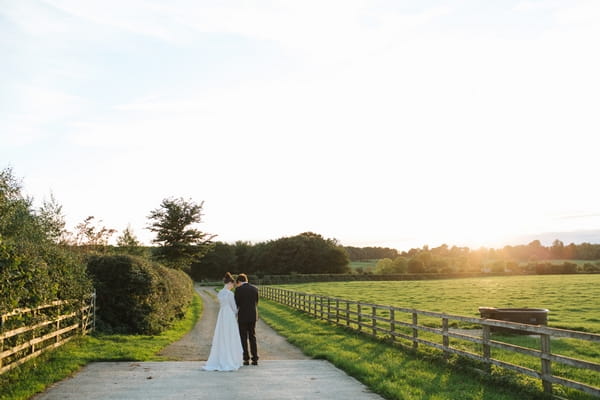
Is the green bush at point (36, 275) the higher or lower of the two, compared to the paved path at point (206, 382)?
higher

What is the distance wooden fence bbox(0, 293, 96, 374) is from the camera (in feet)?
34.5

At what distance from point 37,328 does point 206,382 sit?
435 cm

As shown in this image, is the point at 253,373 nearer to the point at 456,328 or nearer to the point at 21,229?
the point at 456,328

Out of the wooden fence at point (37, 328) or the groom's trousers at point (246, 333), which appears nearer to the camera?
the wooden fence at point (37, 328)

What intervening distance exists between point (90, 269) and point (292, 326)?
836 centimetres

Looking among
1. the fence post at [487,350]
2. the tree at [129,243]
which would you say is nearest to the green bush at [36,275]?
the fence post at [487,350]

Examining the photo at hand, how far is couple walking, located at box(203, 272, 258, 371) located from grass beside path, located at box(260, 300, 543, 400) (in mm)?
2012

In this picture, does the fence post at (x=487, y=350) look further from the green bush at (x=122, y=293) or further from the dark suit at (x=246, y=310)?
the green bush at (x=122, y=293)

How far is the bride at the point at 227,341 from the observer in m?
12.1

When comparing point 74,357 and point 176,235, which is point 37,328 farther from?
point 176,235

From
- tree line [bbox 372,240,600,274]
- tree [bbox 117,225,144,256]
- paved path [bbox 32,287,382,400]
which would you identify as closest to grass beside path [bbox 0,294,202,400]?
paved path [bbox 32,287,382,400]

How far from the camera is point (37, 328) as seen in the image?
12.3 m

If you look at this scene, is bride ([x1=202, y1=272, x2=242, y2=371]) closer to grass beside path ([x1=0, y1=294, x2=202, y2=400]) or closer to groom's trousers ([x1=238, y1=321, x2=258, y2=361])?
groom's trousers ([x1=238, y1=321, x2=258, y2=361])

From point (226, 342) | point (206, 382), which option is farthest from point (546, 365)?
point (226, 342)
